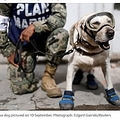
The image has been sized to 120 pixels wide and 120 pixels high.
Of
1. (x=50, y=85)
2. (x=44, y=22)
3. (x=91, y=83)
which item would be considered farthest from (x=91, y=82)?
(x=44, y=22)

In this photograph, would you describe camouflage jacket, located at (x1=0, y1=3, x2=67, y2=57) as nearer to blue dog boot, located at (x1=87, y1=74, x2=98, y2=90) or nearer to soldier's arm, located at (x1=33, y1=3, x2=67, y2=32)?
soldier's arm, located at (x1=33, y1=3, x2=67, y2=32)

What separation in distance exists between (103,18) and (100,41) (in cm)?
5

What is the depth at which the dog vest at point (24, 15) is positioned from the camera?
42.3 inches

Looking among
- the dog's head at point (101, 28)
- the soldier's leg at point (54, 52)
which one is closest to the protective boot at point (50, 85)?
the soldier's leg at point (54, 52)

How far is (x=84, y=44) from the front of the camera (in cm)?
94

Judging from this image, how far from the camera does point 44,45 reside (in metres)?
1.12

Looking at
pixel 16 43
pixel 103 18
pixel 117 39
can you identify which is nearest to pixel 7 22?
pixel 16 43

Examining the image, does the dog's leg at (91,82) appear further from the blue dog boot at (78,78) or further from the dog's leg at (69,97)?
the dog's leg at (69,97)

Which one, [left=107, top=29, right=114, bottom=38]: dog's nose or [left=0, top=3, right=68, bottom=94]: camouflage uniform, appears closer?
[left=107, top=29, right=114, bottom=38]: dog's nose

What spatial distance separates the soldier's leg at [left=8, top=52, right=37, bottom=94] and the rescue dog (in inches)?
5.9

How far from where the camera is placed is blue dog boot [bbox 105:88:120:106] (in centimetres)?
98

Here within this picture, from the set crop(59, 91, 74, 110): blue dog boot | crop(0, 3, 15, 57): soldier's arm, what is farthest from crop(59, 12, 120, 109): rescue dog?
crop(0, 3, 15, 57): soldier's arm
